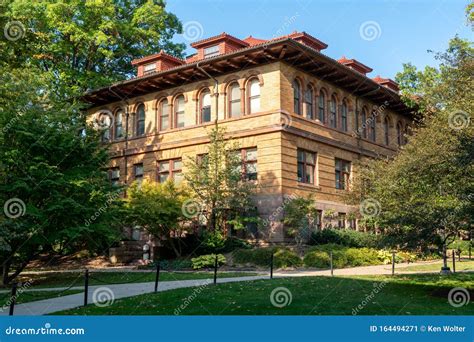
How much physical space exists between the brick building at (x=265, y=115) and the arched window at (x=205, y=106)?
0.06m

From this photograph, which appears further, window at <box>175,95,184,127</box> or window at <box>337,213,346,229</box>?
window at <box>175,95,184,127</box>

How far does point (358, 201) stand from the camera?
2961cm

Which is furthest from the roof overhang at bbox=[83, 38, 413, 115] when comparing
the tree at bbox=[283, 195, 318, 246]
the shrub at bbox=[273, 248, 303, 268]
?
the shrub at bbox=[273, 248, 303, 268]

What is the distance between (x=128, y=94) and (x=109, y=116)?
2.81 meters

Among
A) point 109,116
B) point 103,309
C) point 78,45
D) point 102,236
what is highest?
point 78,45

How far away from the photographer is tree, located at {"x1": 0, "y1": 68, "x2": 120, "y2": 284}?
19.0m

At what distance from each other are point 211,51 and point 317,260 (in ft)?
51.7

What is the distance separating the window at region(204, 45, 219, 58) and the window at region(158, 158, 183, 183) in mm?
6893

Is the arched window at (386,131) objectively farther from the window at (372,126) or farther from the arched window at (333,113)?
the arched window at (333,113)

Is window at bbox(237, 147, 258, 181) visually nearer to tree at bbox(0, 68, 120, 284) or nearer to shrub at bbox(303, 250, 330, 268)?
shrub at bbox(303, 250, 330, 268)

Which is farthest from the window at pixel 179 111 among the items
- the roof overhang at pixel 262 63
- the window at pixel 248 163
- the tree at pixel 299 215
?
the tree at pixel 299 215

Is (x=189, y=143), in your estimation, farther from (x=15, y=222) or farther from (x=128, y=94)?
(x=15, y=222)

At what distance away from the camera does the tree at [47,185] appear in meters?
19.0

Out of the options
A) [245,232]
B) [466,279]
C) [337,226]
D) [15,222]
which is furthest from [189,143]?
[466,279]
